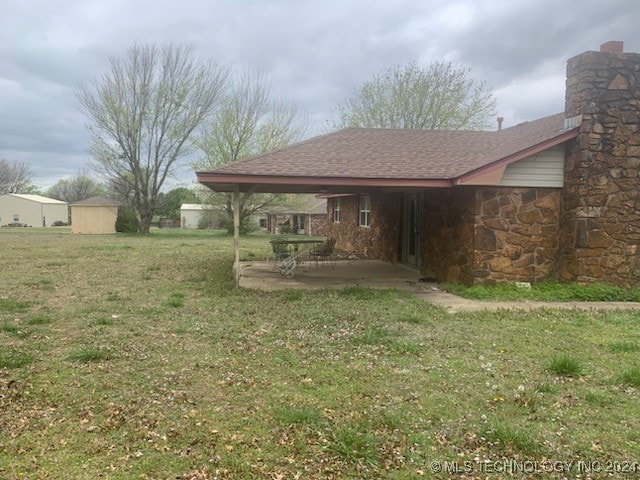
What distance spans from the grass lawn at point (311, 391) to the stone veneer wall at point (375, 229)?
21.3 feet

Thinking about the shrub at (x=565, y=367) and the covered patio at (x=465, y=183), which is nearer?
the shrub at (x=565, y=367)

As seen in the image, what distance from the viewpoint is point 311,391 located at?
4.33 meters

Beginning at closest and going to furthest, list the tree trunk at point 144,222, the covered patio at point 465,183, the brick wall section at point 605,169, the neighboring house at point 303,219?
1. the brick wall section at point 605,169
2. the covered patio at point 465,183
3. the tree trunk at point 144,222
4. the neighboring house at point 303,219

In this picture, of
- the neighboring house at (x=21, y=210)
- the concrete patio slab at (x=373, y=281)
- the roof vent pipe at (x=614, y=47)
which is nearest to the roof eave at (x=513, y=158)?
the roof vent pipe at (x=614, y=47)

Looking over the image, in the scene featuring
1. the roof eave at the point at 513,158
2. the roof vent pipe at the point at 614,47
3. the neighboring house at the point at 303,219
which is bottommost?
the neighboring house at the point at 303,219

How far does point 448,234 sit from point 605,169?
10.5ft

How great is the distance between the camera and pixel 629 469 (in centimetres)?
316

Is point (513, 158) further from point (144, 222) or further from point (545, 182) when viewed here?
point (144, 222)

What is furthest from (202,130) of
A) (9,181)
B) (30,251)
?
(9,181)

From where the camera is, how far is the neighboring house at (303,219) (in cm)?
3750

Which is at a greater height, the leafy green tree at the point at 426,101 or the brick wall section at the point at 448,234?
Result: the leafy green tree at the point at 426,101

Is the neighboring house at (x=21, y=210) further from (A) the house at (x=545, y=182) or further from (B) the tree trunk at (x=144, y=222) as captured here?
(A) the house at (x=545, y=182)

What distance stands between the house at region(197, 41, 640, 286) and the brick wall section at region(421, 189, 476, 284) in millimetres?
40

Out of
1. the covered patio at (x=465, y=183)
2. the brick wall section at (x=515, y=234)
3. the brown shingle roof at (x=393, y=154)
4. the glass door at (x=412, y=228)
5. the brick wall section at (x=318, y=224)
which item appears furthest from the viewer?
the brick wall section at (x=318, y=224)
